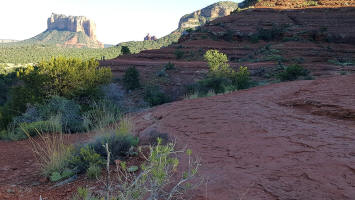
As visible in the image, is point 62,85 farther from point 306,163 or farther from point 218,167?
point 306,163

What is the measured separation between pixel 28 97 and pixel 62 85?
56.0 inches

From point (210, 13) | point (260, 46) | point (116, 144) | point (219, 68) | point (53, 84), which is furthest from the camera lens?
point (210, 13)

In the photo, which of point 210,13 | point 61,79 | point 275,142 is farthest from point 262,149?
point 210,13

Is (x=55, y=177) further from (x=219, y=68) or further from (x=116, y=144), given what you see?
(x=219, y=68)

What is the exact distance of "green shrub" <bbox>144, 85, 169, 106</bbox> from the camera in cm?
1272

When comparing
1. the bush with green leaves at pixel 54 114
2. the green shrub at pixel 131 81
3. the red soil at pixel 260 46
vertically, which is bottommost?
the bush with green leaves at pixel 54 114

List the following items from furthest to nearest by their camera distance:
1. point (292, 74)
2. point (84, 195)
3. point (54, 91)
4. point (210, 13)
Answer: point (210, 13), point (292, 74), point (54, 91), point (84, 195)

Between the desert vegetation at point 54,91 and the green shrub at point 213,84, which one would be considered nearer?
the desert vegetation at point 54,91

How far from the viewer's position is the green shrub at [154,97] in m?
12.7

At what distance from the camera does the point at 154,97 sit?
13.0 metres

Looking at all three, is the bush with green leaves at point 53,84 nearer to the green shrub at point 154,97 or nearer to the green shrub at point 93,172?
the green shrub at point 154,97

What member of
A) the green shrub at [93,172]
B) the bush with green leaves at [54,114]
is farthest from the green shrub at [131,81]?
the green shrub at [93,172]

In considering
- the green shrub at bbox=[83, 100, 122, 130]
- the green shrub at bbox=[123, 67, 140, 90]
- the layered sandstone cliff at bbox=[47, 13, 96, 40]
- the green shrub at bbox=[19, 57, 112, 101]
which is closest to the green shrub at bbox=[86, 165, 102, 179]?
the green shrub at bbox=[83, 100, 122, 130]

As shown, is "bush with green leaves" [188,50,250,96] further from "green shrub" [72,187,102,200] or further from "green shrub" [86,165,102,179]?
"green shrub" [72,187,102,200]
